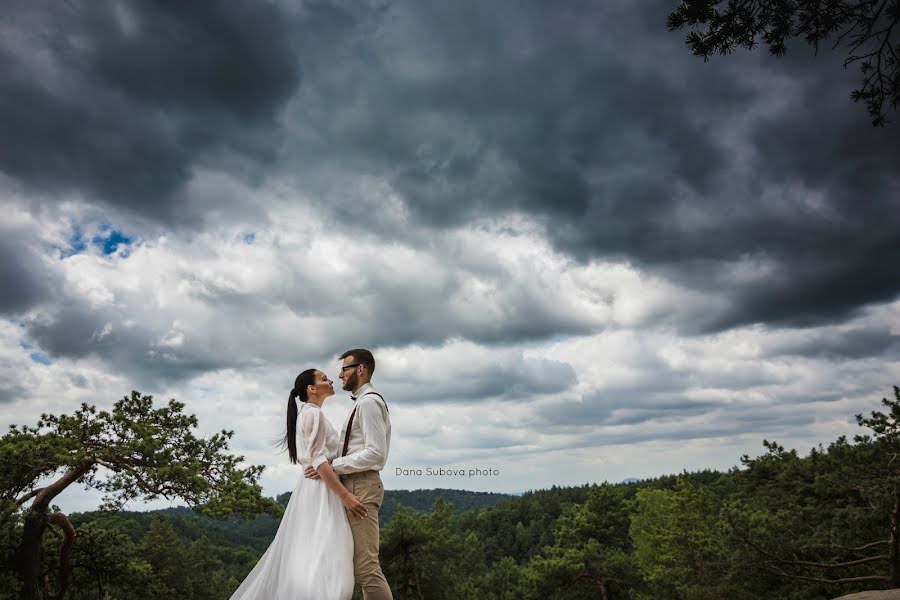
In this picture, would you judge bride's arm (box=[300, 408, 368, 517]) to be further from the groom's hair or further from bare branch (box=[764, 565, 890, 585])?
bare branch (box=[764, 565, 890, 585])

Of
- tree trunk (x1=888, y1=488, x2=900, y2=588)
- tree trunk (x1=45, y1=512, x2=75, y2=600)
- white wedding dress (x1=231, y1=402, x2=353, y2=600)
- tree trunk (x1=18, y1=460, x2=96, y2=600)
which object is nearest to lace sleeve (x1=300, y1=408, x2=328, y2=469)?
white wedding dress (x1=231, y1=402, x2=353, y2=600)

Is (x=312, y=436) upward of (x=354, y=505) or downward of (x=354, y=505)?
upward

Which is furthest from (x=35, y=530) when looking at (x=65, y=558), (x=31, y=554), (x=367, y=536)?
(x=367, y=536)

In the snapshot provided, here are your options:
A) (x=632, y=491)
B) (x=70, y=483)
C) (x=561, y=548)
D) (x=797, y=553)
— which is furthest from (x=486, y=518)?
(x=70, y=483)

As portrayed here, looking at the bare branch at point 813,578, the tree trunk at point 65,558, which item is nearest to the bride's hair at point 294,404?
the tree trunk at point 65,558

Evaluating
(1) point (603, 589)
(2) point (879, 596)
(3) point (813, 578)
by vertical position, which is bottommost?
(1) point (603, 589)

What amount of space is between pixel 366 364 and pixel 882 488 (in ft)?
45.6

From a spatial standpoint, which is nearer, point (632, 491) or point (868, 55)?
point (868, 55)

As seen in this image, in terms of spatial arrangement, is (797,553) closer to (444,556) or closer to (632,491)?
(444,556)

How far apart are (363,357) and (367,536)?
1516mm

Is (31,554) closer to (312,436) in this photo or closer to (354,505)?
(312,436)

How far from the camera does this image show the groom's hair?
485cm

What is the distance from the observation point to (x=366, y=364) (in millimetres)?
4863

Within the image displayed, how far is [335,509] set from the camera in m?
4.49
